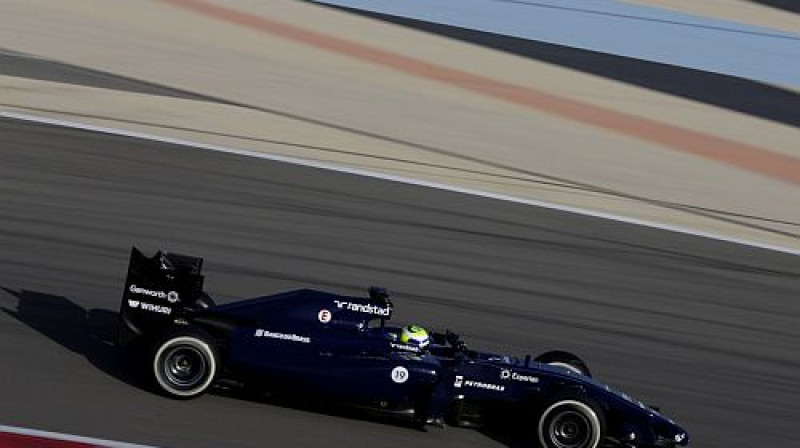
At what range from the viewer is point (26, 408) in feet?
29.1

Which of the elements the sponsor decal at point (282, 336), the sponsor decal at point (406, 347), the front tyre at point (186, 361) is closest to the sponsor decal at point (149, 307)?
the front tyre at point (186, 361)

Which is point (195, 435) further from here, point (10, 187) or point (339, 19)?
point (339, 19)

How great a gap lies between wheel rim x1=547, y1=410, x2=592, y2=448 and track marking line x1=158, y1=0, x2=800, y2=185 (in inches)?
346

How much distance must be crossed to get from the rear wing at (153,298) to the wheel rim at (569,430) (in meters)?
2.48

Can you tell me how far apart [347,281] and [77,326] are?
2488 mm

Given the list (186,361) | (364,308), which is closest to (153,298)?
(186,361)

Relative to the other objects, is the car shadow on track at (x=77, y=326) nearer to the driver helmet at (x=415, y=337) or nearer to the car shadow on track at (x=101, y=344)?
the car shadow on track at (x=101, y=344)

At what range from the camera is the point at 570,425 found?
9.22m

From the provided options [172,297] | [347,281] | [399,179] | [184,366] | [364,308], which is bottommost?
[184,366]

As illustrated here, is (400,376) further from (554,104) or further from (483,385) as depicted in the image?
(554,104)

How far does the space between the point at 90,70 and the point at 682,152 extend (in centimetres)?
718

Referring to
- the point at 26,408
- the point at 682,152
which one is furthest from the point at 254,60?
the point at 26,408

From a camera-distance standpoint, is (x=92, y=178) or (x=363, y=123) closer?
(x=92, y=178)

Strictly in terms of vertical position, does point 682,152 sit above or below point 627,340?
above
